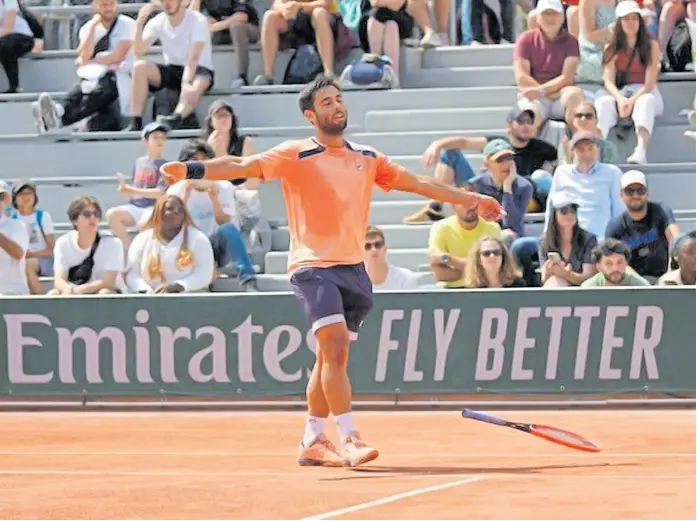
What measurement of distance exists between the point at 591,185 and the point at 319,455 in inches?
240

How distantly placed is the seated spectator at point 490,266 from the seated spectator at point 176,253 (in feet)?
7.65

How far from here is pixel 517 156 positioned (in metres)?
15.7

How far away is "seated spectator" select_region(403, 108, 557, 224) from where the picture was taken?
15.5 meters

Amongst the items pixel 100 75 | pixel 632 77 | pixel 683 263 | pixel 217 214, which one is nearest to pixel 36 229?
pixel 217 214

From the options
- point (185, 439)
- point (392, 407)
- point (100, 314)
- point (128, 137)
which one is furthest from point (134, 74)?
point (185, 439)

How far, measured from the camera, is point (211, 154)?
15359 millimetres

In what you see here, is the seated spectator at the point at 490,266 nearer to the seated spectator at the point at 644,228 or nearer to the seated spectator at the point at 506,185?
the seated spectator at the point at 506,185

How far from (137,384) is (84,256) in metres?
1.63

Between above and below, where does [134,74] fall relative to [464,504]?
above

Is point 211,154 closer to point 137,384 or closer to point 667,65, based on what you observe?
point 137,384

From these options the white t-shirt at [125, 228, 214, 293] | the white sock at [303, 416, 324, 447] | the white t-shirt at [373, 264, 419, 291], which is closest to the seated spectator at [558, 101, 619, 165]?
the white t-shirt at [373, 264, 419, 291]

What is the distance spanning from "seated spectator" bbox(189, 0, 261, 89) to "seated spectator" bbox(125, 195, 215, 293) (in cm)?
327

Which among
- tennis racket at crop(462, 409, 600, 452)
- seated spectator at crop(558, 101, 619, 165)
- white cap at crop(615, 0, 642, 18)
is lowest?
tennis racket at crop(462, 409, 600, 452)

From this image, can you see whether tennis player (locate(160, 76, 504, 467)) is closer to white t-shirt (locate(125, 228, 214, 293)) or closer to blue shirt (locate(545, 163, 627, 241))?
white t-shirt (locate(125, 228, 214, 293))
